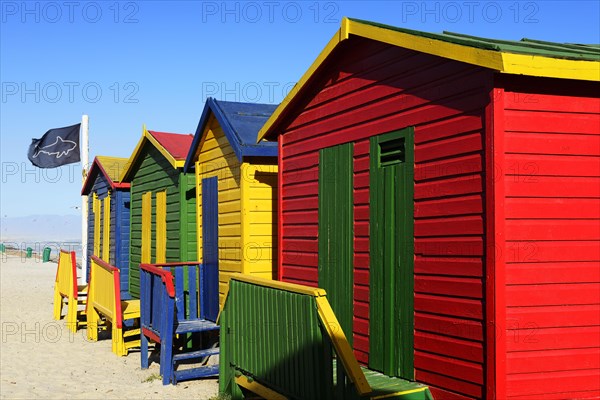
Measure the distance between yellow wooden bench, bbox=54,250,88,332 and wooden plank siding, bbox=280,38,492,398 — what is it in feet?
30.4

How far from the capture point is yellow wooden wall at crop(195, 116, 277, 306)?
10.2m

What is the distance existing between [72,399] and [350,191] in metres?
4.65

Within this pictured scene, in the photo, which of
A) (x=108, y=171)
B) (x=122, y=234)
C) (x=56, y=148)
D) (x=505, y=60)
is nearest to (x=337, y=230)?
(x=505, y=60)

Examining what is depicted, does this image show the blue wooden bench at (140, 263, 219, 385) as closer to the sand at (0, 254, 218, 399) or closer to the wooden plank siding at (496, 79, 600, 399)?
the sand at (0, 254, 218, 399)

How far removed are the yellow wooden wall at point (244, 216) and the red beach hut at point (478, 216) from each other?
3.27 meters

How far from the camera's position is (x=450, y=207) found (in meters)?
5.88

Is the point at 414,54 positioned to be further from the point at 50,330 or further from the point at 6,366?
the point at 50,330

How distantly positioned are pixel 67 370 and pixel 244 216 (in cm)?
377

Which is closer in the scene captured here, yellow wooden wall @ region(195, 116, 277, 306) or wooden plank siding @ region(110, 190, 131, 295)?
yellow wooden wall @ region(195, 116, 277, 306)

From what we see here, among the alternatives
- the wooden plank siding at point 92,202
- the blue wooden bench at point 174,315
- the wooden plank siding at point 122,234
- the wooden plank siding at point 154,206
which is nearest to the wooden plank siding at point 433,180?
the blue wooden bench at point 174,315

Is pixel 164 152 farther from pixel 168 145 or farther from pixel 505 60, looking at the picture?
pixel 505 60

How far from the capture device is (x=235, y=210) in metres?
10.5

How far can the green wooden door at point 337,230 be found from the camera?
7.38 m

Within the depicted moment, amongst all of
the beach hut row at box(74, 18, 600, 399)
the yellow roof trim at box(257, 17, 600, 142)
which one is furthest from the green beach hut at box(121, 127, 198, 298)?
the yellow roof trim at box(257, 17, 600, 142)
